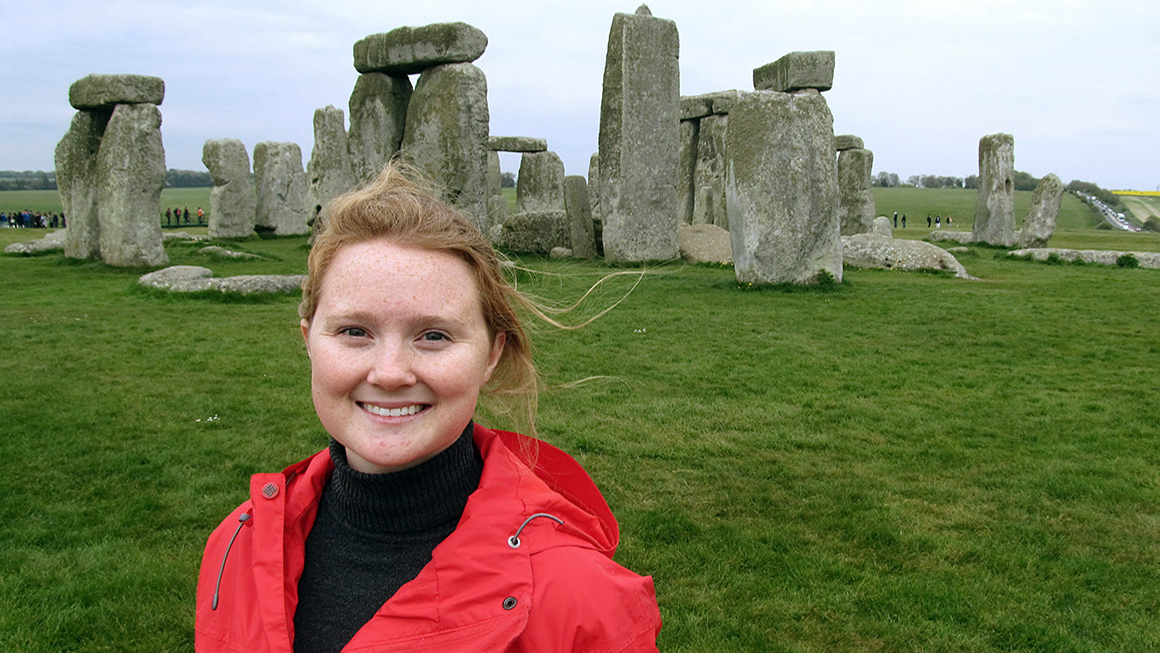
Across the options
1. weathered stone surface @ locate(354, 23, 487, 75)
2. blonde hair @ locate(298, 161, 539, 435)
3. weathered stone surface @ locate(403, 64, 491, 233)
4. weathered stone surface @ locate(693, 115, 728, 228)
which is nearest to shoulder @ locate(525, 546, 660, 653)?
blonde hair @ locate(298, 161, 539, 435)

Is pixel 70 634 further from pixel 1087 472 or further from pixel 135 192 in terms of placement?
pixel 135 192

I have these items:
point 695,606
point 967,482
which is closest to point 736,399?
point 967,482

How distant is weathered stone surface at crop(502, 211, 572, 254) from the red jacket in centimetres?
1388

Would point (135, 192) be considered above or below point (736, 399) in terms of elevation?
above

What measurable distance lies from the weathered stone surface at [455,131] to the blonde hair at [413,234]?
986 cm

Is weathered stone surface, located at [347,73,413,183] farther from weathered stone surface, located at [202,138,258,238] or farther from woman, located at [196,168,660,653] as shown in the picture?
woman, located at [196,168,660,653]

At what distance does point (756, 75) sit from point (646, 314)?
440 inches

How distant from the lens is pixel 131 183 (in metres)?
12.0

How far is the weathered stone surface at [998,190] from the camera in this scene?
63.1 feet

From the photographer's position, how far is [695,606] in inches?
122

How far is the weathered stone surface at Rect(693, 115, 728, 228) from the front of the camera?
1906cm

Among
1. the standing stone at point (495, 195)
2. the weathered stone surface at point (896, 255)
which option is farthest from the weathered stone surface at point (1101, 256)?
the standing stone at point (495, 195)

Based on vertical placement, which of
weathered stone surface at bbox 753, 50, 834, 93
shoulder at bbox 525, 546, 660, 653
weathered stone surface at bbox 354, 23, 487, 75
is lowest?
shoulder at bbox 525, 546, 660, 653

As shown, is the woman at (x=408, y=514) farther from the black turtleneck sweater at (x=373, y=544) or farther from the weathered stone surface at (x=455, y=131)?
the weathered stone surface at (x=455, y=131)
